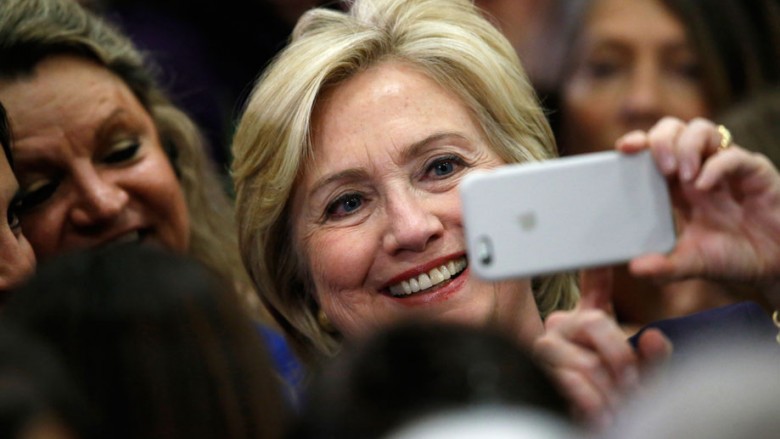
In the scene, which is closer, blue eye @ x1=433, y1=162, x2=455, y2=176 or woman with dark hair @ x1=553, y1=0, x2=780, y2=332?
blue eye @ x1=433, y1=162, x2=455, y2=176

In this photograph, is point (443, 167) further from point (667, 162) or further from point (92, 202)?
point (92, 202)

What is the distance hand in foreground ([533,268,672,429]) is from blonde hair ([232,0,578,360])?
32.4 inches

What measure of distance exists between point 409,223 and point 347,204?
19cm

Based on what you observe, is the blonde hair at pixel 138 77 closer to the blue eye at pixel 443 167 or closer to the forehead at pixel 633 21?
the blue eye at pixel 443 167

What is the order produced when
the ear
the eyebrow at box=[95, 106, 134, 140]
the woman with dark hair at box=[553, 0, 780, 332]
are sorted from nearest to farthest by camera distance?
the eyebrow at box=[95, 106, 134, 140] → the ear → the woman with dark hair at box=[553, 0, 780, 332]

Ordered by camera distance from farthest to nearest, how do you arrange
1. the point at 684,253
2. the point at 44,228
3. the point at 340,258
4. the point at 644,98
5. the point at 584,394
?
the point at 644,98 → the point at 44,228 → the point at 340,258 → the point at 684,253 → the point at 584,394

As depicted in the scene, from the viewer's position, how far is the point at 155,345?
1.51 m

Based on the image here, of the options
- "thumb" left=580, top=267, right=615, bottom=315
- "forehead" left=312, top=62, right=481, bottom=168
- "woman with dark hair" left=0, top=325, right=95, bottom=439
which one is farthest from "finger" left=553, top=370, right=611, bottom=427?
"forehead" left=312, top=62, right=481, bottom=168

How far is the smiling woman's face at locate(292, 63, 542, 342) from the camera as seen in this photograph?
104 inches

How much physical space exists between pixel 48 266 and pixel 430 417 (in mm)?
596

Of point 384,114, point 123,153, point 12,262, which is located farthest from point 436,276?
point 123,153

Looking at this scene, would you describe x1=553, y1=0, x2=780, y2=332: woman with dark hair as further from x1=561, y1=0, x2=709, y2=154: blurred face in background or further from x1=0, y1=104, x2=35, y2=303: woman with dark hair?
x1=0, y1=104, x2=35, y2=303: woman with dark hair

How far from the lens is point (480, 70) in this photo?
110 inches

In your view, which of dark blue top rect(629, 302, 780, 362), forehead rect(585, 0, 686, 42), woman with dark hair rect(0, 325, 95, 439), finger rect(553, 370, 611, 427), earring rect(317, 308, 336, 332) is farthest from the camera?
forehead rect(585, 0, 686, 42)
